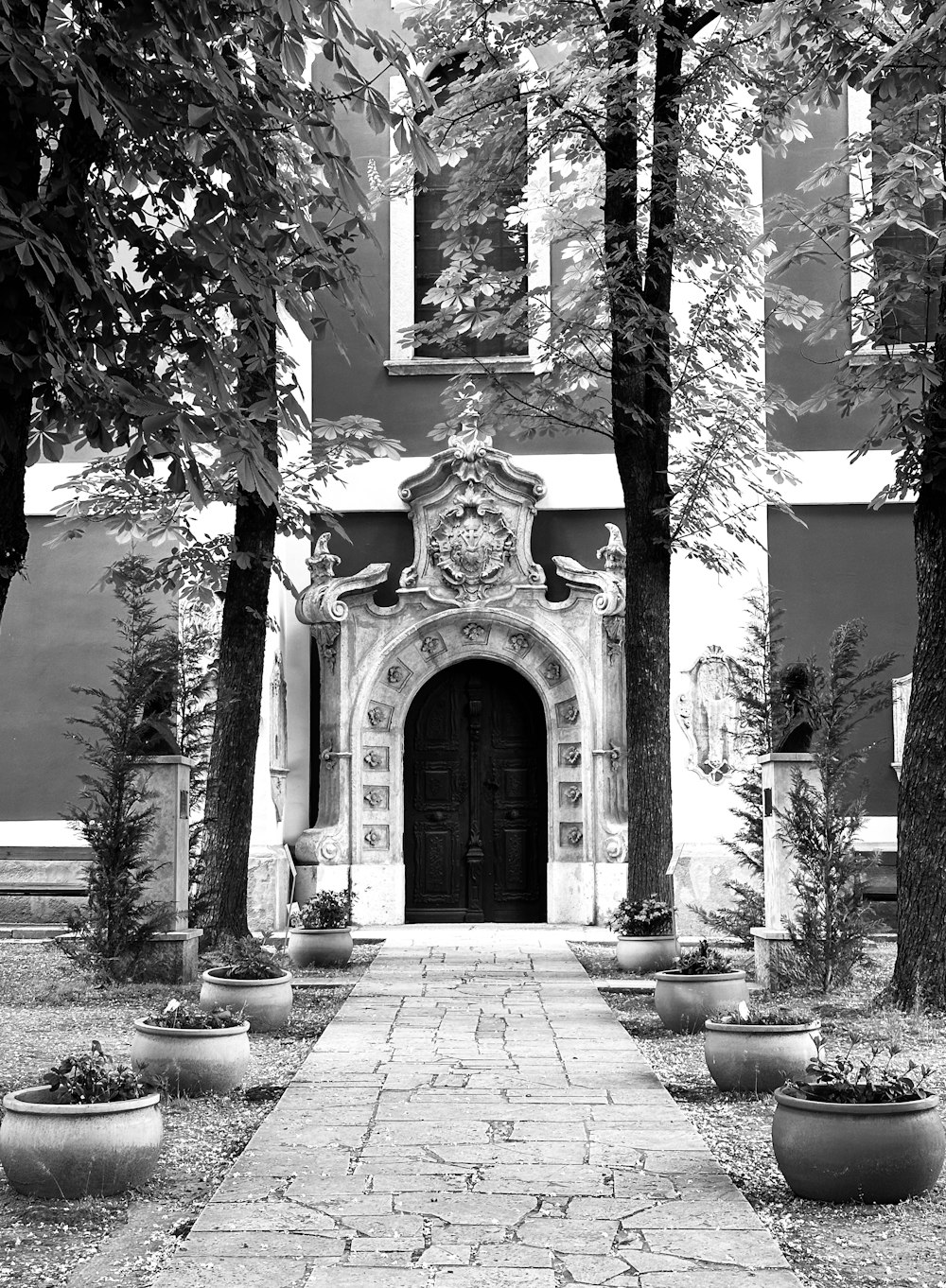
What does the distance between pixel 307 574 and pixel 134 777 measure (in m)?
7.01

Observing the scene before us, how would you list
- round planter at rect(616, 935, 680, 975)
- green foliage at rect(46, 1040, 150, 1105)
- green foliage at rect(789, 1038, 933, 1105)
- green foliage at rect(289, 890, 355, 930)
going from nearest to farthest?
green foliage at rect(789, 1038, 933, 1105), green foliage at rect(46, 1040, 150, 1105), round planter at rect(616, 935, 680, 975), green foliage at rect(289, 890, 355, 930)

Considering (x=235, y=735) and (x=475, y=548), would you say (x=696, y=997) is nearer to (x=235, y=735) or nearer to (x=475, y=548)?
(x=235, y=735)

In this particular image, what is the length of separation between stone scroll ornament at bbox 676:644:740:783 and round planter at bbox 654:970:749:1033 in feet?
24.2

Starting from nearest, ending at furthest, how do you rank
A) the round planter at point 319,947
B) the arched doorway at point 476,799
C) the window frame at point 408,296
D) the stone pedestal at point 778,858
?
the stone pedestal at point 778,858
the round planter at point 319,947
the arched doorway at point 476,799
the window frame at point 408,296

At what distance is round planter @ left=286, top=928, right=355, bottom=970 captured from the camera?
41.1 feet

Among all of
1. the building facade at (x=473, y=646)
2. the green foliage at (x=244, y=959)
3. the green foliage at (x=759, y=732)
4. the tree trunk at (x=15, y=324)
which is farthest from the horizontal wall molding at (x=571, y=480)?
the tree trunk at (x=15, y=324)

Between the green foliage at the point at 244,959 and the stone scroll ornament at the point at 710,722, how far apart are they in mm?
5446

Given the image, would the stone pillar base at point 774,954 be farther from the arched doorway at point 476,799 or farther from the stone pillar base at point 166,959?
the arched doorway at point 476,799

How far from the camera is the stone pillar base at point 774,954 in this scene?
10.7m

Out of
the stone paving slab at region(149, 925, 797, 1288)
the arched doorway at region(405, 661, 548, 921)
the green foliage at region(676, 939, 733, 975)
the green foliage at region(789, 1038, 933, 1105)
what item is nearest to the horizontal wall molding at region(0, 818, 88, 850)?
the arched doorway at region(405, 661, 548, 921)

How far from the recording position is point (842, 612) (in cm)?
1708

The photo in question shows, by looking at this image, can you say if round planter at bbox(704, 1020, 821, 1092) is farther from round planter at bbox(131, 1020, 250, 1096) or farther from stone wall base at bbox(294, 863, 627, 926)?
stone wall base at bbox(294, 863, 627, 926)

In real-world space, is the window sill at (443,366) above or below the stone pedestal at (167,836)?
above

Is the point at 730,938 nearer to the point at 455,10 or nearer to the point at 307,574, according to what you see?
the point at 307,574
